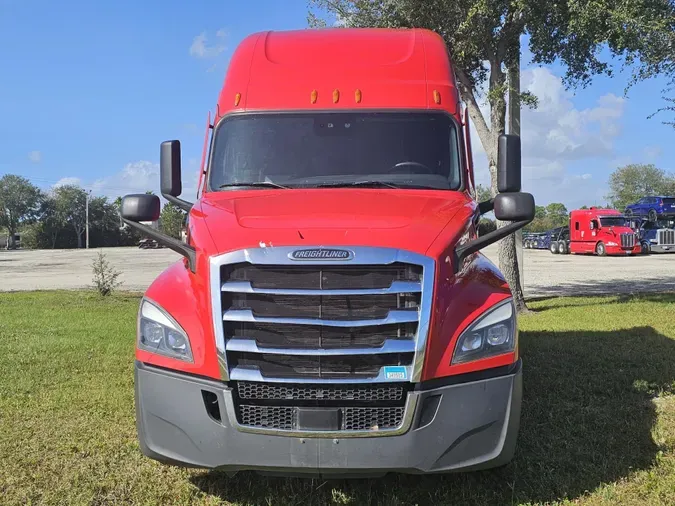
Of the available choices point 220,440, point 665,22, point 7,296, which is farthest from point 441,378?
point 7,296

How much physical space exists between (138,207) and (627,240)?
3466 centimetres

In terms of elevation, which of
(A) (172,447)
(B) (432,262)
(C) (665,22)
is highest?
(C) (665,22)

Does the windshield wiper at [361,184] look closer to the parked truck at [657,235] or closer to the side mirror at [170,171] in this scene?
the side mirror at [170,171]

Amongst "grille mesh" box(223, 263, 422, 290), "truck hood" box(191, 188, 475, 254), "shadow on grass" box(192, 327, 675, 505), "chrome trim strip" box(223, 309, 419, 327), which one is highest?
"truck hood" box(191, 188, 475, 254)

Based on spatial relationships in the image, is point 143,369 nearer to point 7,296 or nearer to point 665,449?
point 665,449

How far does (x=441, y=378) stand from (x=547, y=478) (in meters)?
1.51

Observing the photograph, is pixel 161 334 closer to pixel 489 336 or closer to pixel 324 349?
pixel 324 349

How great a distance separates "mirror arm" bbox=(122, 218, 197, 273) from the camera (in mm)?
3553

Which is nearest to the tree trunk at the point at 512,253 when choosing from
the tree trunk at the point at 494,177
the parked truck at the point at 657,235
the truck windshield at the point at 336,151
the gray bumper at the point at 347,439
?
the tree trunk at the point at 494,177

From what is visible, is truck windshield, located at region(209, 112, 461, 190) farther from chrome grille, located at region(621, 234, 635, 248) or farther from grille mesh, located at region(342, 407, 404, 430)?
chrome grille, located at region(621, 234, 635, 248)

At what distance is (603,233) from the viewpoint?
34.9m

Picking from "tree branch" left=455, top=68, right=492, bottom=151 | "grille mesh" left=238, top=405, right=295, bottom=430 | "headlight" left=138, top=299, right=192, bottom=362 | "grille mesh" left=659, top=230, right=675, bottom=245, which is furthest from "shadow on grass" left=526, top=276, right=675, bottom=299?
"grille mesh" left=659, top=230, right=675, bottom=245

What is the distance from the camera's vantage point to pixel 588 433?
488 cm

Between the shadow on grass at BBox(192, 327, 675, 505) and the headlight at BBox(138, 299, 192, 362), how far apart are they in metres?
1.22
